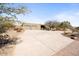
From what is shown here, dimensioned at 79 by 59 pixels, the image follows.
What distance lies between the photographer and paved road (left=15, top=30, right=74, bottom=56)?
7.50 feet

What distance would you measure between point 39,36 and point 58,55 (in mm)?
333

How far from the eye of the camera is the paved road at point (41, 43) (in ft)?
Answer: 7.50

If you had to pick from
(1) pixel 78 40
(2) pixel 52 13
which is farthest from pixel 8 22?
(1) pixel 78 40

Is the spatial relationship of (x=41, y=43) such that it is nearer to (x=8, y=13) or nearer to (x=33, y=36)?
(x=33, y=36)

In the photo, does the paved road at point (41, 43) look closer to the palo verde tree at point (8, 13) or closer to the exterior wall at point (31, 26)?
the exterior wall at point (31, 26)

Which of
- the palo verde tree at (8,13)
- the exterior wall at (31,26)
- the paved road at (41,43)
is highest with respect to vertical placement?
the palo verde tree at (8,13)

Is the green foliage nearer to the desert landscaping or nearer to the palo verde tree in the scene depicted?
the desert landscaping

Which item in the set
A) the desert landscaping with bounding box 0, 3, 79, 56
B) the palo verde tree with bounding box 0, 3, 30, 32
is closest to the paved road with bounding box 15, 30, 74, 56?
the desert landscaping with bounding box 0, 3, 79, 56

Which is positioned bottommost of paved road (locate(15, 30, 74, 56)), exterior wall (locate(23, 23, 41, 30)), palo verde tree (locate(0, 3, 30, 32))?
paved road (locate(15, 30, 74, 56))

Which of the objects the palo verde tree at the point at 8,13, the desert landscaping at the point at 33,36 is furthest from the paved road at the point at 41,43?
the palo verde tree at the point at 8,13

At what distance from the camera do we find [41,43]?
2.32 metres

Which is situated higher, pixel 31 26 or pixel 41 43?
pixel 31 26

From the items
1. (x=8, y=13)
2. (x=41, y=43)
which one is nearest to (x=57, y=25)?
(x=41, y=43)

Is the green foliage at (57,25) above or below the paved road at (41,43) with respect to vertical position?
above
